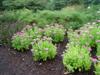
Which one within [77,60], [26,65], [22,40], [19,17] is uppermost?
[19,17]

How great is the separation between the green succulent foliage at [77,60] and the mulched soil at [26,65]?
0.55 feet

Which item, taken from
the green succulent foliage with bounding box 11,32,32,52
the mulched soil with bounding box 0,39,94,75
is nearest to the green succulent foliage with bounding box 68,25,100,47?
the mulched soil with bounding box 0,39,94,75

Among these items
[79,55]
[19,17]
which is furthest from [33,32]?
[79,55]

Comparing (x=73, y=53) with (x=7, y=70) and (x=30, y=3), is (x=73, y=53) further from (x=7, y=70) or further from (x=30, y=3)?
(x=30, y=3)

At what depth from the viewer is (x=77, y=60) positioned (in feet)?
17.9

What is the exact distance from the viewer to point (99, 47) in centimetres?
591

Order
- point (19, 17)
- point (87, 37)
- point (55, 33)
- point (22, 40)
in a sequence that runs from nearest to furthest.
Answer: point (87, 37) → point (22, 40) → point (55, 33) → point (19, 17)

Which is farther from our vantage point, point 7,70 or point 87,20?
point 87,20

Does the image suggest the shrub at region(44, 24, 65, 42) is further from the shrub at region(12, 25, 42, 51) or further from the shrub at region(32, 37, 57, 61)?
the shrub at region(32, 37, 57, 61)

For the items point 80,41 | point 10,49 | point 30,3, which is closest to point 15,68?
point 10,49

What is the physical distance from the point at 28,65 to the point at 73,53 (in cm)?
Answer: 137

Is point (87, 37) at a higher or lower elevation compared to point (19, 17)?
lower

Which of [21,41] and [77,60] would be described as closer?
[77,60]

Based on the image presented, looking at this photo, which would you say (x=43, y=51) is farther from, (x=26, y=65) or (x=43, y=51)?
(x=26, y=65)
